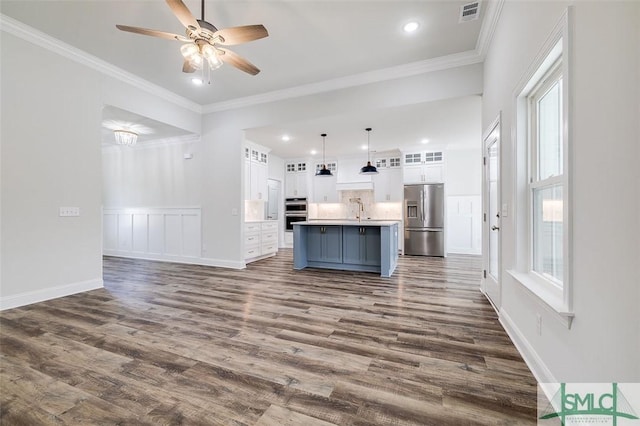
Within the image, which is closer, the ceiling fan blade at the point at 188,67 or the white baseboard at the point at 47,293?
the ceiling fan blade at the point at 188,67

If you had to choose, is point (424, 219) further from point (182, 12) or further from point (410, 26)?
point (182, 12)

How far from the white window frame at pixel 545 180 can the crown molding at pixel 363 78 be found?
1.88 meters

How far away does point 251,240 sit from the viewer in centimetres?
584

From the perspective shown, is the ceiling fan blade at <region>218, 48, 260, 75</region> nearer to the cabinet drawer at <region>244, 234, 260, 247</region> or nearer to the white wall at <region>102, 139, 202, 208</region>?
Answer: the white wall at <region>102, 139, 202, 208</region>

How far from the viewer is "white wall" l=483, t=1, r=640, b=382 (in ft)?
3.25

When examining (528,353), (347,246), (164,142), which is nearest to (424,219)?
(347,246)

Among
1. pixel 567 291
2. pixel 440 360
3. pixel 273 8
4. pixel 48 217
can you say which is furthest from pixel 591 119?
pixel 48 217

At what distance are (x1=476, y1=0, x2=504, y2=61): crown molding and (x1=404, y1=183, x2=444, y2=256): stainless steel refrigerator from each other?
377cm

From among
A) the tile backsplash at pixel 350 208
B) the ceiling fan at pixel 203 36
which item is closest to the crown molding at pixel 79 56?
the ceiling fan at pixel 203 36

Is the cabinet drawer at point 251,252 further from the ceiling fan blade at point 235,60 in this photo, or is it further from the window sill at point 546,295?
the window sill at point 546,295

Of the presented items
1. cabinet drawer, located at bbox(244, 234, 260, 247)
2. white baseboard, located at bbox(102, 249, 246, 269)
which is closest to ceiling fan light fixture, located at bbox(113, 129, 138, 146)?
white baseboard, located at bbox(102, 249, 246, 269)

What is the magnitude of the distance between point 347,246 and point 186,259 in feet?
11.5

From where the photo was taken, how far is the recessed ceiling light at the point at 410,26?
3.04 m

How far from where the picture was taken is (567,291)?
1392 mm
